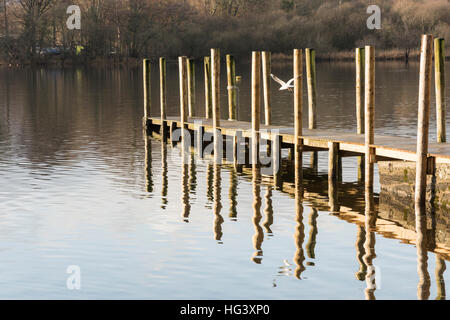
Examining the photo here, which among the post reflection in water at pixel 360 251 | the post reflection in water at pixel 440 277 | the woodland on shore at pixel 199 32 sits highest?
the woodland on shore at pixel 199 32

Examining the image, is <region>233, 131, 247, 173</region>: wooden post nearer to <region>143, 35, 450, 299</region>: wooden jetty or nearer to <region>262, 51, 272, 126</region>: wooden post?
<region>143, 35, 450, 299</region>: wooden jetty

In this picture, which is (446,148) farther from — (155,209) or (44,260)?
(44,260)

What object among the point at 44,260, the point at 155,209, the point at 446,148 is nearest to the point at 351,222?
the point at 446,148

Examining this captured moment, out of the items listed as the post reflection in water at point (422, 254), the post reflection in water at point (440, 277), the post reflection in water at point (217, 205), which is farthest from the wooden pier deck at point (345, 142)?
the post reflection in water at point (440, 277)

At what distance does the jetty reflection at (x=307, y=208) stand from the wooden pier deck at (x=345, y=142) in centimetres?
53

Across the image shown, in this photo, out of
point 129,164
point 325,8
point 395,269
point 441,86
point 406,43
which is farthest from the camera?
A: point 325,8

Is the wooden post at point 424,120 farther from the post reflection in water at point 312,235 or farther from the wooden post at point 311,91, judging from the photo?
the wooden post at point 311,91

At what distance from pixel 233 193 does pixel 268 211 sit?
7.81ft

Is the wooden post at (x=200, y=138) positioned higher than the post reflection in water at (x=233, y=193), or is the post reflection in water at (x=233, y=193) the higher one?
the wooden post at (x=200, y=138)

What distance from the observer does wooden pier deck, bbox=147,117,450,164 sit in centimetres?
1847

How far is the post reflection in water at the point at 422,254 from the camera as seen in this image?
12883 mm

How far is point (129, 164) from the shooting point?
2584 cm

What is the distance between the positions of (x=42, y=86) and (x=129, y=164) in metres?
40.1

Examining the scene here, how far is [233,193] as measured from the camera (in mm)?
20797
